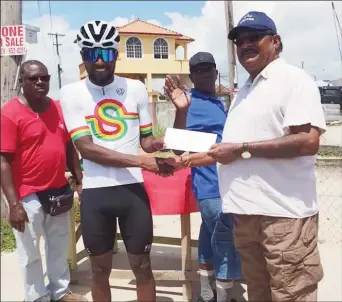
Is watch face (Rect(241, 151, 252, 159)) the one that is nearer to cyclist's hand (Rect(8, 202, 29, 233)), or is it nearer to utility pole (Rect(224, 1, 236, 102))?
cyclist's hand (Rect(8, 202, 29, 233))

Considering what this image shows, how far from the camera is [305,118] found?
2.02 m

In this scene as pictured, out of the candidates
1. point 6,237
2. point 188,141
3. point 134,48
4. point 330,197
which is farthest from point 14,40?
point 134,48

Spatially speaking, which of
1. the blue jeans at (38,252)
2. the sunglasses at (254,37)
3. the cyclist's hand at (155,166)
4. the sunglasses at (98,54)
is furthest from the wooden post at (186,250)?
the sunglasses at (254,37)

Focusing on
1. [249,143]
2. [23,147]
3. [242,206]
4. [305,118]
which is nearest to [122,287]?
[23,147]

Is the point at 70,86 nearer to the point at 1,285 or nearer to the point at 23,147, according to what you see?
the point at 23,147

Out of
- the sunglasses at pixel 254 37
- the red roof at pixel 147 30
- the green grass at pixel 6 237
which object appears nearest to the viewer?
the sunglasses at pixel 254 37

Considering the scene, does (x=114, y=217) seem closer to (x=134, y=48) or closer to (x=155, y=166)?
(x=155, y=166)

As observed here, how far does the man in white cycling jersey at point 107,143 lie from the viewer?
2.48 metres

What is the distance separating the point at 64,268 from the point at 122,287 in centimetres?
70

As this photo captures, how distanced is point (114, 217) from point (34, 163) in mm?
737

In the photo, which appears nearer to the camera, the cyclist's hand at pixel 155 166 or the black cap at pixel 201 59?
the cyclist's hand at pixel 155 166

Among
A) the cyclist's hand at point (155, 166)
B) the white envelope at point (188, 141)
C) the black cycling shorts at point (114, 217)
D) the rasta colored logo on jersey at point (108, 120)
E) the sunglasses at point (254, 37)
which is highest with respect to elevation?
the sunglasses at point (254, 37)

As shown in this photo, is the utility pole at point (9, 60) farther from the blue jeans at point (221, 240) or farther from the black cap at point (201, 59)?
the blue jeans at point (221, 240)

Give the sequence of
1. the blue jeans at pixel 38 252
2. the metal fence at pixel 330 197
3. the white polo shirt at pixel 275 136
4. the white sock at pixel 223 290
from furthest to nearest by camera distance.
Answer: the metal fence at pixel 330 197
the white sock at pixel 223 290
the blue jeans at pixel 38 252
the white polo shirt at pixel 275 136
